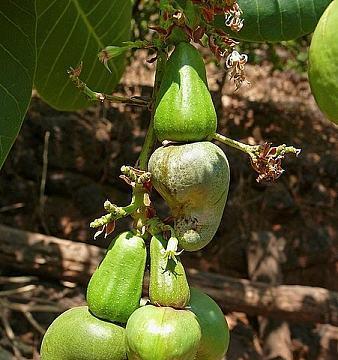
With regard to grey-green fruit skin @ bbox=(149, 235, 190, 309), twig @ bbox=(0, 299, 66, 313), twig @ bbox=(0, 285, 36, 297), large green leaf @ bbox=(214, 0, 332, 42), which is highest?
large green leaf @ bbox=(214, 0, 332, 42)

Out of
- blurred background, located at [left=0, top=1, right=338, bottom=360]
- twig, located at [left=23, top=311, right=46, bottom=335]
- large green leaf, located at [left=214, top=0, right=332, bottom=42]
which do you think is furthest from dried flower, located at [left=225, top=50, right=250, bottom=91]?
twig, located at [left=23, top=311, right=46, bottom=335]

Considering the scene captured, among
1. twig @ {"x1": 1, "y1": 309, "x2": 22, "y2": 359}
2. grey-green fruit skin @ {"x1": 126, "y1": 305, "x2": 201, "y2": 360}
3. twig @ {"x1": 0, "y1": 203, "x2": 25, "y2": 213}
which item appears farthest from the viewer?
twig @ {"x1": 0, "y1": 203, "x2": 25, "y2": 213}

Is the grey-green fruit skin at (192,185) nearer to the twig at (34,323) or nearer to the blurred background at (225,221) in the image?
the blurred background at (225,221)

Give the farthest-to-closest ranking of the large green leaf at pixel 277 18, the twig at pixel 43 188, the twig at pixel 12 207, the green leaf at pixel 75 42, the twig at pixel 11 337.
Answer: the twig at pixel 43 188 → the twig at pixel 12 207 → the twig at pixel 11 337 → the green leaf at pixel 75 42 → the large green leaf at pixel 277 18

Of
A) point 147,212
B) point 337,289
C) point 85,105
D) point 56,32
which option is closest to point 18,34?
point 56,32

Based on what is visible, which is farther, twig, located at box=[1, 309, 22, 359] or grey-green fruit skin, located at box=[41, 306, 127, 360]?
twig, located at box=[1, 309, 22, 359]

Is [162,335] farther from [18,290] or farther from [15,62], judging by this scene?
[18,290]

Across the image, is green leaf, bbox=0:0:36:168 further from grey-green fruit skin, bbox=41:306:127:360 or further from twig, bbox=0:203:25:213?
twig, bbox=0:203:25:213

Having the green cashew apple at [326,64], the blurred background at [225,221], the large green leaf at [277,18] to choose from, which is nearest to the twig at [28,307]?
the blurred background at [225,221]
